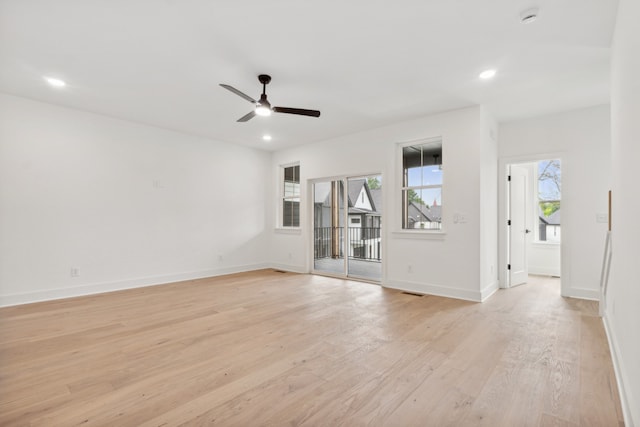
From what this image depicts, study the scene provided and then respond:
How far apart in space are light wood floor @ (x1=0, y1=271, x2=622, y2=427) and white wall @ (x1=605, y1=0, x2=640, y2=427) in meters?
0.24

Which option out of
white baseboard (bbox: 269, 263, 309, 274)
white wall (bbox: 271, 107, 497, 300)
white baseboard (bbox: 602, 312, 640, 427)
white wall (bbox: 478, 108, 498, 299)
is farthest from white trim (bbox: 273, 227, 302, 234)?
white baseboard (bbox: 602, 312, 640, 427)

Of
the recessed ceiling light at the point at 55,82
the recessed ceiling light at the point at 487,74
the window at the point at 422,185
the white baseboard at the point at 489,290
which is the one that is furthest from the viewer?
the window at the point at 422,185

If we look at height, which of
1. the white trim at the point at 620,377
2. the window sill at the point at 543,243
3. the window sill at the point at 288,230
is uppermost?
the window sill at the point at 288,230

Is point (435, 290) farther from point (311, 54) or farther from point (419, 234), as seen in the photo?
point (311, 54)

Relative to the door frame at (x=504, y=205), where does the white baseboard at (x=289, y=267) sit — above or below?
below

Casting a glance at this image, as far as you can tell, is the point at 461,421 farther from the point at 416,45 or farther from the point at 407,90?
the point at 407,90

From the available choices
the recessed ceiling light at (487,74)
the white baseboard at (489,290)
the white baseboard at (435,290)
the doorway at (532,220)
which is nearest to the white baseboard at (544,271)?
the doorway at (532,220)

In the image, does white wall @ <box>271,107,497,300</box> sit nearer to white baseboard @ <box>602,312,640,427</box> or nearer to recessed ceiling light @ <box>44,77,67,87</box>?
white baseboard @ <box>602,312,640,427</box>

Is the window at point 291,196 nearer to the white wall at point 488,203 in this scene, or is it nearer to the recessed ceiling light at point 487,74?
the white wall at point 488,203

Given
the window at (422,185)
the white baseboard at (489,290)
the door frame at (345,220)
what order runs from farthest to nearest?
the door frame at (345,220), the window at (422,185), the white baseboard at (489,290)

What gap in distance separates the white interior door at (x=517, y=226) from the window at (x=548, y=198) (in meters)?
1.17

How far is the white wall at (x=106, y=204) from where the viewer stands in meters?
4.05

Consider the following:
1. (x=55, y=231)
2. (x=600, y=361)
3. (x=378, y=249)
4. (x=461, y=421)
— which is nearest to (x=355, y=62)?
(x=461, y=421)

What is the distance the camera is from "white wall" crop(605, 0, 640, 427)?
5.35 feet
